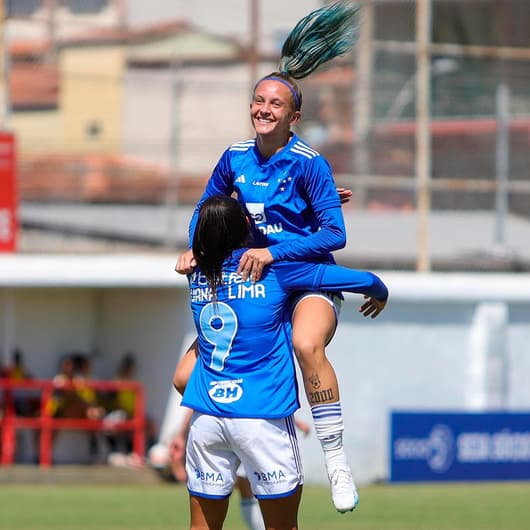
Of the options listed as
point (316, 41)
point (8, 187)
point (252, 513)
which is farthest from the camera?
point (8, 187)

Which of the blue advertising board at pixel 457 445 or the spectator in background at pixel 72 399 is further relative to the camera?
the spectator in background at pixel 72 399

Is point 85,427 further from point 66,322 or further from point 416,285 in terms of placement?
point 416,285

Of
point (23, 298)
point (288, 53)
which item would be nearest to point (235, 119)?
point (23, 298)

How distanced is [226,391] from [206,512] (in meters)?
0.55

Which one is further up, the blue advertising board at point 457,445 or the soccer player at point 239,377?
the soccer player at point 239,377

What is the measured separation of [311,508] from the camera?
43.8ft

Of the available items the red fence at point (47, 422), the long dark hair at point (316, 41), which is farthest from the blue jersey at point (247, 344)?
the red fence at point (47, 422)

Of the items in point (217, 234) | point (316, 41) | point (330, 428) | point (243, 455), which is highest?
point (316, 41)

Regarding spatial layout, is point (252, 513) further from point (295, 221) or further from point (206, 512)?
point (295, 221)

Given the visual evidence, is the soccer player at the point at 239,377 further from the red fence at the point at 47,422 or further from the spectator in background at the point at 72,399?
the spectator in background at the point at 72,399

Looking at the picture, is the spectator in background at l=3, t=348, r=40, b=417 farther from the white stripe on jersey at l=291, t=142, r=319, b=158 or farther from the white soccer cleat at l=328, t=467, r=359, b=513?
the white soccer cleat at l=328, t=467, r=359, b=513

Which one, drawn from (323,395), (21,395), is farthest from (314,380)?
(21,395)

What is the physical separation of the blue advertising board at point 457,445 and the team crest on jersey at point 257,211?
10.5 meters

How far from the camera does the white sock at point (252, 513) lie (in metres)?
7.81
